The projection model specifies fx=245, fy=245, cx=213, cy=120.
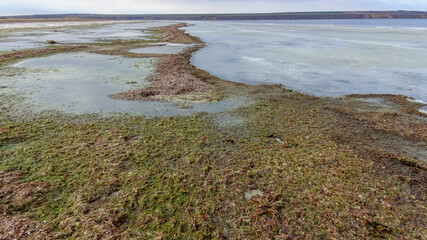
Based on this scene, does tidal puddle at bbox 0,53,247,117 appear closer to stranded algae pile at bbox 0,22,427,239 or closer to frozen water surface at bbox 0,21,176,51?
stranded algae pile at bbox 0,22,427,239

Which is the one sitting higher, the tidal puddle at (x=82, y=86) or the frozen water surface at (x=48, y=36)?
the frozen water surface at (x=48, y=36)

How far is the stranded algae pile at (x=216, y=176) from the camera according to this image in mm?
5035

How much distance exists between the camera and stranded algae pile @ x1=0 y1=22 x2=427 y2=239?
504 cm

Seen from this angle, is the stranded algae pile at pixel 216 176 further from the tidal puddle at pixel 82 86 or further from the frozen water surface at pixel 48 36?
the frozen water surface at pixel 48 36

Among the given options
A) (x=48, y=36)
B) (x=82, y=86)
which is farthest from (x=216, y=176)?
(x=48, y=36)

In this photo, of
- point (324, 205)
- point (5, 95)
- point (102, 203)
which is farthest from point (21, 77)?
point (324, 205)

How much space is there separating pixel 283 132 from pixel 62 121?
8.63 meters

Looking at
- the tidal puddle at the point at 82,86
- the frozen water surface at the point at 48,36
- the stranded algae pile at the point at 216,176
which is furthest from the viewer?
the frozen water surface at the point at 48,36

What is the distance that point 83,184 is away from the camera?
6105 millimetres

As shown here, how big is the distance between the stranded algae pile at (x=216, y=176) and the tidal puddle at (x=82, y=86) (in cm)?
112

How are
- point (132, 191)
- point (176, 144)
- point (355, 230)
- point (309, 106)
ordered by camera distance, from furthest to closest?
1. point (309, 106)
2. point (176, 144)
3. point (132, 191)
4. point (355, 230)

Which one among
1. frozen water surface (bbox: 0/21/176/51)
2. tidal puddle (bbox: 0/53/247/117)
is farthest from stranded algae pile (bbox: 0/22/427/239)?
frozen water surface (bbox: 0/21/176/51)

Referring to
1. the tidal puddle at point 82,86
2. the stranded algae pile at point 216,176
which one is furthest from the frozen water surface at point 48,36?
the stranded algae pile at point 216,176

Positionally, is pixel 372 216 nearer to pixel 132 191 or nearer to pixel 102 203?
pixel 132 191
